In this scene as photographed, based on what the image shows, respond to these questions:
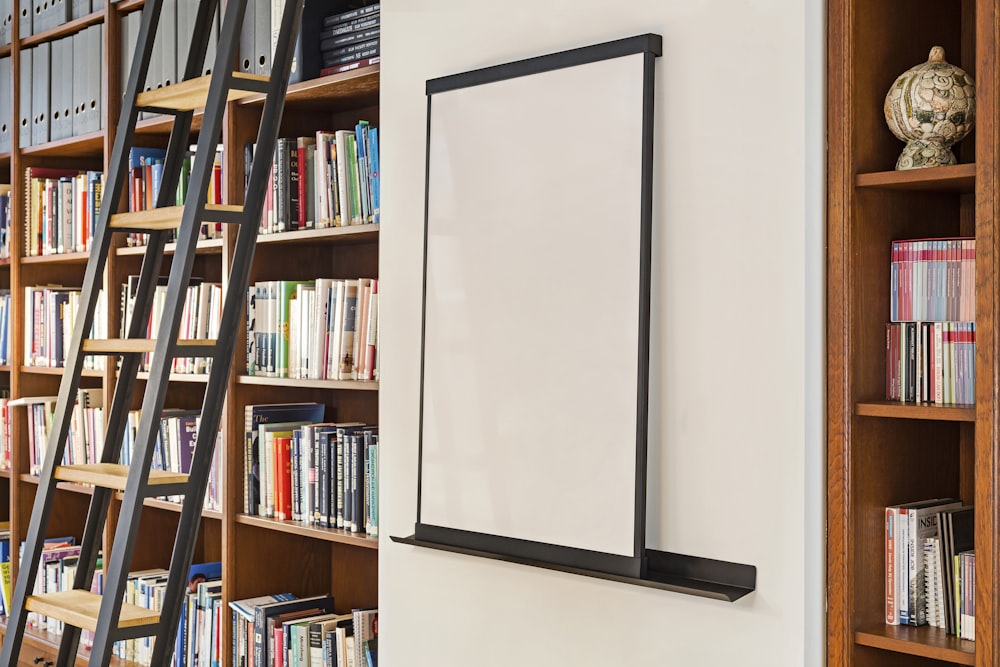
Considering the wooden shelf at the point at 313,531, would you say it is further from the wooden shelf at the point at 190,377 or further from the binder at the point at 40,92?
the binder at the point at 40,92

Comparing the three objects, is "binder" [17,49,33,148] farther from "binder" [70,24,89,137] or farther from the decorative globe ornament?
the decorative globe ornament

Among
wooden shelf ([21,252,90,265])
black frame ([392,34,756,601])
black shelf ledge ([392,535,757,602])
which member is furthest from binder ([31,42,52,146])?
black shelf ledge ([392,535,757,602])

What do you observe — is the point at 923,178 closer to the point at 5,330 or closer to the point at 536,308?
the point at 536,308

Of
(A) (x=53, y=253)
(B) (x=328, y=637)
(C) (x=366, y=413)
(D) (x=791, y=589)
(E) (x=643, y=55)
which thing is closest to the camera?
(D) (x=791, y=589)

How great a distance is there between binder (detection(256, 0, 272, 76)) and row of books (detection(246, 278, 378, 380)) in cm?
56

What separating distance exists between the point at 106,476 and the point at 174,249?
3.54 feet

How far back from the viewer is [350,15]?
278 cm

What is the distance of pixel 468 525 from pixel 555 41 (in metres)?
1.00

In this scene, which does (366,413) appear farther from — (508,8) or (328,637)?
(508,8)

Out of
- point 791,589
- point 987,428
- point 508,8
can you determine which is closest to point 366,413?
point 508,8

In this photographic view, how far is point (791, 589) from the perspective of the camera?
1.85m

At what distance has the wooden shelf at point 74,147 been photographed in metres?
3.58

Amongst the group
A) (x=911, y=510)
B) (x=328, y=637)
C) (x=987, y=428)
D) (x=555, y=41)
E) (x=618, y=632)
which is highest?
(x=555, y=41)

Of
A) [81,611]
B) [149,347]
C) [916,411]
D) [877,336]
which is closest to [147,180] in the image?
[149,347]
